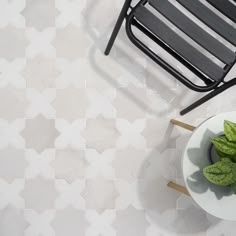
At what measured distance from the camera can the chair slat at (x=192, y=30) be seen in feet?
5.51

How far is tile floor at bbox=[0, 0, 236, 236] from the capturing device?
202 cm

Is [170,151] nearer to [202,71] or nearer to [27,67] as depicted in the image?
[202,71]

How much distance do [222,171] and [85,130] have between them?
2.81 feet

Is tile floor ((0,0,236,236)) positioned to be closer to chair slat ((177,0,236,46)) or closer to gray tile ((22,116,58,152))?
gray tile ((22,116,58,152))

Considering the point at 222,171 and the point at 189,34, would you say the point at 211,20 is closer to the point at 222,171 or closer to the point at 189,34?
the point at 189,34

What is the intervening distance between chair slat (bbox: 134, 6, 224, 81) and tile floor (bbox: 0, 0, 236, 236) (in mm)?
471

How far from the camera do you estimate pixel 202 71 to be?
168 centimetres

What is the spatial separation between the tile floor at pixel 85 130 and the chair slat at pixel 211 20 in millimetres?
505

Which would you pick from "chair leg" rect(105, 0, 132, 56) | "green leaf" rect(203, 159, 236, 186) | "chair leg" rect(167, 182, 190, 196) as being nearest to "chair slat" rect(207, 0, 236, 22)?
"chair leg" rect(105, 0, 132, 56)

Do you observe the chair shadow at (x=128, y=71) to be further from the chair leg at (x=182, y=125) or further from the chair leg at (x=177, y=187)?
the chair leg at (x=177, y=187)

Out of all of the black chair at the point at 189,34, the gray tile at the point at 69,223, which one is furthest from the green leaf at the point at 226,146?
the gray tile at the point at 69,223

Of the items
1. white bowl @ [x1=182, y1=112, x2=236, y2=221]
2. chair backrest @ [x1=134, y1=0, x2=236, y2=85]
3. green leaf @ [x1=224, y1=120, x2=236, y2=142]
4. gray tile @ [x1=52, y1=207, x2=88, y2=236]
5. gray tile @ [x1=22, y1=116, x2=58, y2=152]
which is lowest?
gray tile @ [x1=52, y1=207, x2=88, y2=236]

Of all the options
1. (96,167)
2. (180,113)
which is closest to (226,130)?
(180,113)

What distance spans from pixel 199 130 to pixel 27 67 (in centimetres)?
100
